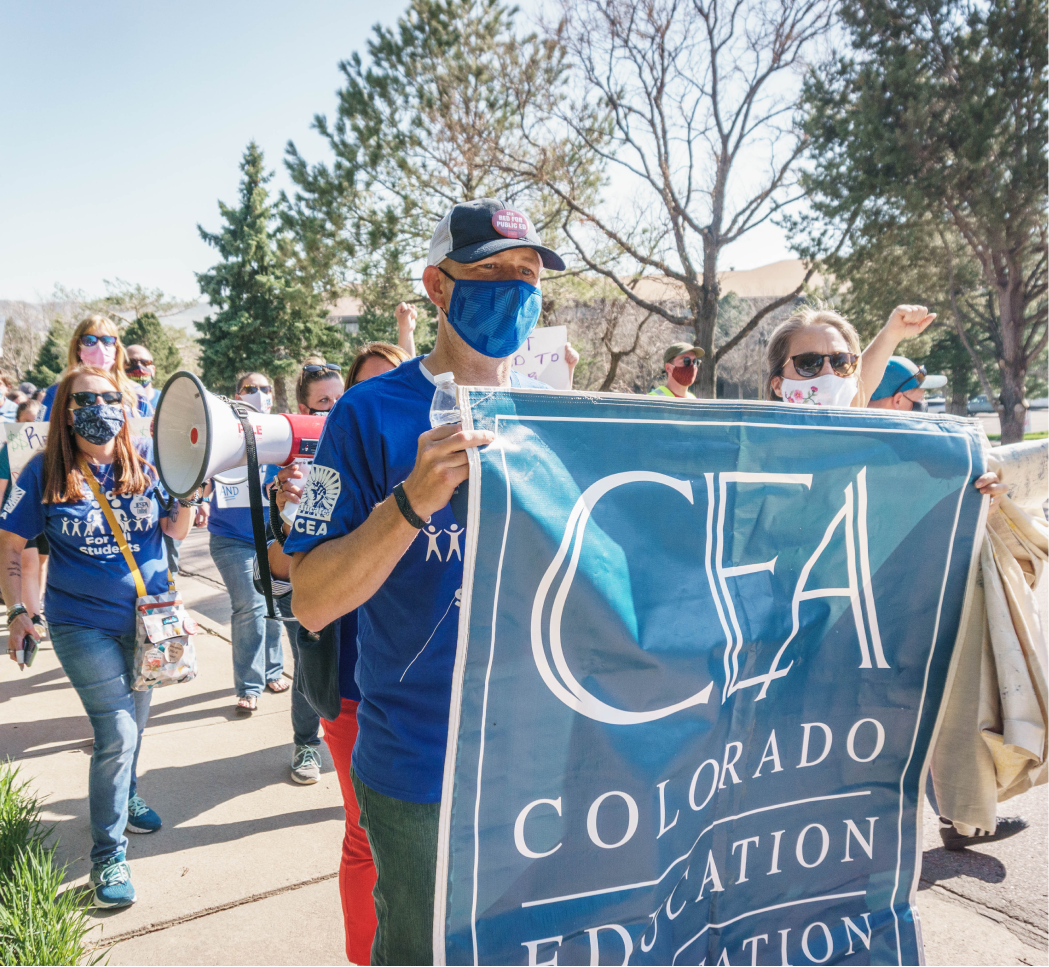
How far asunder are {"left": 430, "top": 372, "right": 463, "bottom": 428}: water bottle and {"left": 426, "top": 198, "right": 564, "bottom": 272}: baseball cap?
1.62ft

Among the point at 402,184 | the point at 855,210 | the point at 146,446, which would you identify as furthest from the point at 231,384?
the point at 146,446

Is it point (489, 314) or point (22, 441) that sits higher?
point (489, 314)

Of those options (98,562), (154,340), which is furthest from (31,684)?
(154,340)

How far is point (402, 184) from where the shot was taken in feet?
66.2

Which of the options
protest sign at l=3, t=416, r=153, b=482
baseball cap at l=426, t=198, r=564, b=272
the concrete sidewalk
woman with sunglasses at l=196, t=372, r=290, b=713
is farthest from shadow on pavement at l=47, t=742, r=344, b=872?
baseball cap at l=426, t=198, r=564, b=272

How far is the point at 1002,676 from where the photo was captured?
5.91 feet

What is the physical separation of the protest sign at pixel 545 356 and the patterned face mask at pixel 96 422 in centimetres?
327

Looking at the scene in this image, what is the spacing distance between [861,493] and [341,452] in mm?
1116

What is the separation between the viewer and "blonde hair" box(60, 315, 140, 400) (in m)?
3.29

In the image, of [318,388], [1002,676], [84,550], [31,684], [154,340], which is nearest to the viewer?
[1002,676]

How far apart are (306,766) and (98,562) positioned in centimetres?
141

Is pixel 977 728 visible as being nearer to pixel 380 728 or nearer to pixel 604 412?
pixel 604 412

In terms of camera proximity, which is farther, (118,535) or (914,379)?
(914,379)

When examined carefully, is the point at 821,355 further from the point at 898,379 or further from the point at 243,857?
the point at 243,857
